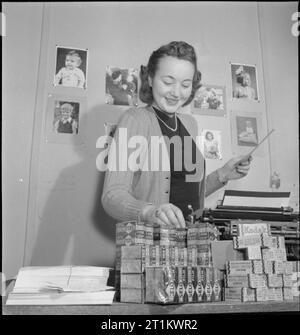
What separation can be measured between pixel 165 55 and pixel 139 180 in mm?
558

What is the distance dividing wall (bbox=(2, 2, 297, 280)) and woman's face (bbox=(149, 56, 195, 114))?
111 millimetres

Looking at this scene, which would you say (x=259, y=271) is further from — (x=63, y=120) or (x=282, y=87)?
(x=282, y=87)

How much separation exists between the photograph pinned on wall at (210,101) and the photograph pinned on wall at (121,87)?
10.2 inches

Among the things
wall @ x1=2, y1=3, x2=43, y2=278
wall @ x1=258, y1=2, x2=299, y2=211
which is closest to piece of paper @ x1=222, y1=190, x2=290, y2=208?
wall @ x1=258, y1=2, x2=299, y2=211

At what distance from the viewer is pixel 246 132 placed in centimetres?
173

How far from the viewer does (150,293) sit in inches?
36.2

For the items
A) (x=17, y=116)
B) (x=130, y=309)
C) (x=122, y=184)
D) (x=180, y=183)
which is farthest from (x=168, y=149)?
(x=130, y=309)

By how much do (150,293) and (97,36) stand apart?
119cm

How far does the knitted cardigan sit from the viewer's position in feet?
4.83

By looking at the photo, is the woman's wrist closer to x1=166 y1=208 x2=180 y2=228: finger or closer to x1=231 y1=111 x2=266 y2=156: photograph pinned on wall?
x1=166 y1=208 x2=180 y2=228: finger

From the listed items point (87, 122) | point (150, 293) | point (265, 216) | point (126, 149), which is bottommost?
point (150, 293)

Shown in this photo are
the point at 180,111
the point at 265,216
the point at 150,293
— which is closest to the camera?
the point at 150,293
